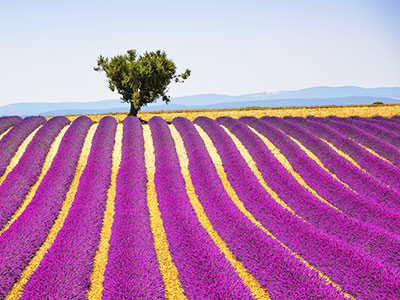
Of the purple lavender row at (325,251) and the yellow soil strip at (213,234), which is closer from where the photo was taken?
the purple lavender row at (325,251)

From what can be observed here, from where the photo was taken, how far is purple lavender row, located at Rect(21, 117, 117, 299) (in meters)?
7.39

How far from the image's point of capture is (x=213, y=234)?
33.3 feet

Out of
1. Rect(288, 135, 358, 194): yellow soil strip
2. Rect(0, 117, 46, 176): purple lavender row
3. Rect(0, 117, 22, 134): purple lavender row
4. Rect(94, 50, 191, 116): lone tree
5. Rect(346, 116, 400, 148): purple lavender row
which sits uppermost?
Rect(94, 50, 191, 116): lone tree

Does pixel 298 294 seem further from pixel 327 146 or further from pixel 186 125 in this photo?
pixel 186 125

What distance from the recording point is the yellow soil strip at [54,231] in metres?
Result: 8.05

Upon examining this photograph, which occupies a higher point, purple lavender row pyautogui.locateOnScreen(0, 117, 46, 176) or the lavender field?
purple lavender row pyautogui.locateOnScreen(0, 117, 46, 176)

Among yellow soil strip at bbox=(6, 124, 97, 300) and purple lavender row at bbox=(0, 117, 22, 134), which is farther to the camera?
purple lavender row at bbox=(0, 117, 22, 134)

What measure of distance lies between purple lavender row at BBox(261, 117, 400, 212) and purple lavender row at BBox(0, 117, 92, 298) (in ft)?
39.7

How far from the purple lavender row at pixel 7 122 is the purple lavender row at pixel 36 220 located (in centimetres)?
710

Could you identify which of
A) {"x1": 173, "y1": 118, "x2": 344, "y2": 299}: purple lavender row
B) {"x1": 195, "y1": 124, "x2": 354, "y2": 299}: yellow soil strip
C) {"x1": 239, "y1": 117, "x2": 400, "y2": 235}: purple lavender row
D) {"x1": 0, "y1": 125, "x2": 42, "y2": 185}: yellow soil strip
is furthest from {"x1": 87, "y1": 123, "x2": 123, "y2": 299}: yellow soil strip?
{"x1": 239, "y1": 117, "x2": 400, "y2": 235}: purple lavender row

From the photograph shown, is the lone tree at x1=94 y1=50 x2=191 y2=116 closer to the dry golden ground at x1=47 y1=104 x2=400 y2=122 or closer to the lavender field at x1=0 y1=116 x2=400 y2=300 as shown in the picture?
the dry golden ground at x1=47 y1=104 x2=400 y2=122

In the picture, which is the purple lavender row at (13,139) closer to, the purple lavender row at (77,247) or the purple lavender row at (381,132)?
the purple lavender row at (77,247)

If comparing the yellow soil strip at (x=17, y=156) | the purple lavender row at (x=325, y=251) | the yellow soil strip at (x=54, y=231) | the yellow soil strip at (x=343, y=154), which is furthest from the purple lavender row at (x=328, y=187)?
the yellow soil strip at (x=17, y=156)

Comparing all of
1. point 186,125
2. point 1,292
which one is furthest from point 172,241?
point 186,125
